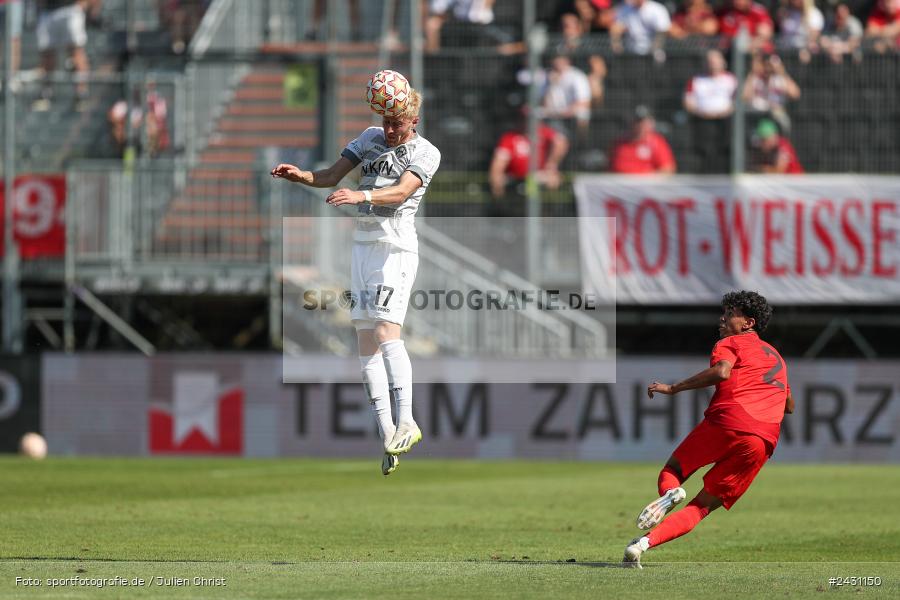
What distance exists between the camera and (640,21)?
24.5 metres

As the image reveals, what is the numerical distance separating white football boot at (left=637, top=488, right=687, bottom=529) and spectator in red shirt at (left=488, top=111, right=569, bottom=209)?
12.9 meters

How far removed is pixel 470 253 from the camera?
22016 millimetres

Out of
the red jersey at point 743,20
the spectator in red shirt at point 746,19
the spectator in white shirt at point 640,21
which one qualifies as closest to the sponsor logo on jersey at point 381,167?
the spectator in white shirt at point 640,21

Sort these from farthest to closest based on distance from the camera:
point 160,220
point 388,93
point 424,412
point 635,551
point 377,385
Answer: point 160,220, point 424,412, point 377,385, point 388,93, point 635,551

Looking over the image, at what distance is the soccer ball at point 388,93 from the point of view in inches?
421

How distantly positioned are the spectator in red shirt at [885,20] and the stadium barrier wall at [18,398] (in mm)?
12709

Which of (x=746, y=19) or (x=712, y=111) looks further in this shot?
(x=746, y=19)

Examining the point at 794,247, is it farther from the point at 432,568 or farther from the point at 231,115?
the point at 432,568

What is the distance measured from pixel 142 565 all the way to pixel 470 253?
12.3 m

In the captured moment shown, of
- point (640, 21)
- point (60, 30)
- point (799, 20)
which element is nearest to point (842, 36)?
point (799, 20)

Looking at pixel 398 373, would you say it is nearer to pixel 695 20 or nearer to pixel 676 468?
pixel 676 468

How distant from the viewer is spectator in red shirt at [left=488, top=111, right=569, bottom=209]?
74.1ft

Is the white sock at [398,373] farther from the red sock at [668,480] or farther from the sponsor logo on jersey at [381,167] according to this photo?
the red sock at [668,480]

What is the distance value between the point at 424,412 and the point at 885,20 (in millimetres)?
9035
